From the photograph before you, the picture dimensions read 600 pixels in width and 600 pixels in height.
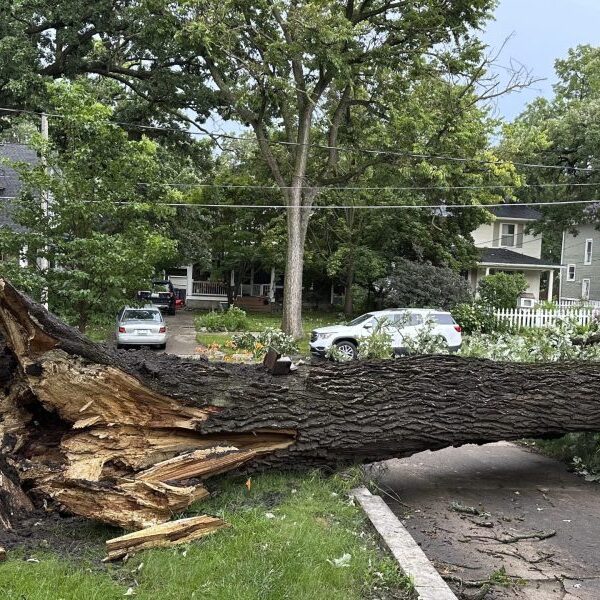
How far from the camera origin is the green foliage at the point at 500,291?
2541 centimetres

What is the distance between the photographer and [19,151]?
2402 cm

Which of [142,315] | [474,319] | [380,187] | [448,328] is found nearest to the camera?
[448,328]

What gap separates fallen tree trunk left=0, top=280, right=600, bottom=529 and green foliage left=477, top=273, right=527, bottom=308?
20.2 metres

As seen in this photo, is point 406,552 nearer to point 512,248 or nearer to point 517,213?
point 517,213

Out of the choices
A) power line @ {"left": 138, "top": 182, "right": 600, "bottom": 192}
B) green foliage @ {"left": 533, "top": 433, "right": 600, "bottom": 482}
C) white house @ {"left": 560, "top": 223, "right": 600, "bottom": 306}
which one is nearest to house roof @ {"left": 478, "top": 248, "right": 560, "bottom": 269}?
white house @ {"left": 560, "top": 223, "right": 600, "bottom": 306}

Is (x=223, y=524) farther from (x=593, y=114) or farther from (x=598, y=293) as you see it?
(x=598, y=293)

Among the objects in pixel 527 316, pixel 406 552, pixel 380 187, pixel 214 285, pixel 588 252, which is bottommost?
pixel 214 285

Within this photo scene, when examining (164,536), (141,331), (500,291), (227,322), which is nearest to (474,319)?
(500,291)

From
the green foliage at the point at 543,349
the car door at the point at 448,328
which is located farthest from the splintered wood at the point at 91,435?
the car door at the point at 448,328

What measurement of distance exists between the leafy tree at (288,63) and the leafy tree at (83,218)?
6860 millimetres

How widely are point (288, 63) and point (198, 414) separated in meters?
17.9

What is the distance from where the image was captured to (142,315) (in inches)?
797

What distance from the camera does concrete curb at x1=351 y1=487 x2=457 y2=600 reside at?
323 centimetres

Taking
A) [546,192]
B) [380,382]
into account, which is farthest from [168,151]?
[380,382]
